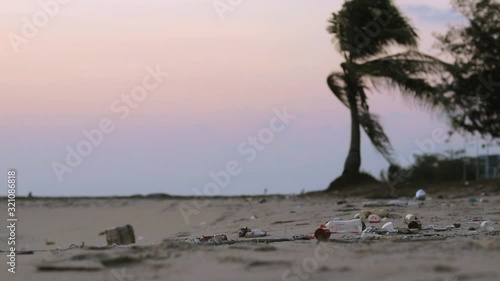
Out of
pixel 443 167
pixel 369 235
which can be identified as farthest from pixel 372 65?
pixel 369 235

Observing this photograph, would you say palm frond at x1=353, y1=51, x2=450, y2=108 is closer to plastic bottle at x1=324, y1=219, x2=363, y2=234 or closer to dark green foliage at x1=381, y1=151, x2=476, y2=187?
dark green foliage at x1=381, y1=151, x2=476, y2=187

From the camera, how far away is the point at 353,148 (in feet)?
61.1

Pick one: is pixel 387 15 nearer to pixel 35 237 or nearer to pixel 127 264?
pixel 35 237

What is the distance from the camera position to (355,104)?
1844 cm

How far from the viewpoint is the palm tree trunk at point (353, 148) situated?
60.4 ft

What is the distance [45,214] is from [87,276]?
458 inches

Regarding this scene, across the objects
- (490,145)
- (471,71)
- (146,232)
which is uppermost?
(471,71)

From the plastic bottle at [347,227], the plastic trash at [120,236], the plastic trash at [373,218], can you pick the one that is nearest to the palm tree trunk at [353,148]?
the plastic trash at [373,218]

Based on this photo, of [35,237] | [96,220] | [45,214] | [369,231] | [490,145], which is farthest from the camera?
[490,145]

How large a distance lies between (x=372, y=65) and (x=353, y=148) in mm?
2241

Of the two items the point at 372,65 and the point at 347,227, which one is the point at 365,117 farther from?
the point at 347,227

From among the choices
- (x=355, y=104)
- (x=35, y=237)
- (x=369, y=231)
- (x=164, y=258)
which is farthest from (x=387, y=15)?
(x=164, y=258)

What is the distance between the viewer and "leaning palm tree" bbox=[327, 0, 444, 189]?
17703 millimetres

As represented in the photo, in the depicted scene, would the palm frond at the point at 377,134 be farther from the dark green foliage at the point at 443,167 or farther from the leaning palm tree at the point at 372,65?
the dark green foliage at the point at 443,167
